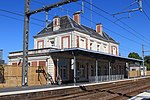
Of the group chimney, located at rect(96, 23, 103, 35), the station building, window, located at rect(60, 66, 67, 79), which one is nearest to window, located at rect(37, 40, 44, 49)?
the station building

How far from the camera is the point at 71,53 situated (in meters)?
29.0

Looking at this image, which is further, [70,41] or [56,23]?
[56,23]

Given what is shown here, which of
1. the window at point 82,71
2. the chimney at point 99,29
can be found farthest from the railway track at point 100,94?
the chimney at point 99,29

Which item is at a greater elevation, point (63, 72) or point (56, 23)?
point (56, 23)

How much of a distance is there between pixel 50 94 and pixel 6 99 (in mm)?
4051

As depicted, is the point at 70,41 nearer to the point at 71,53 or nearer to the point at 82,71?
the point at 82,71

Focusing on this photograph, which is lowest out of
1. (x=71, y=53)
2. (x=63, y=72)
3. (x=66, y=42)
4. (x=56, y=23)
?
(x=63, y=72)

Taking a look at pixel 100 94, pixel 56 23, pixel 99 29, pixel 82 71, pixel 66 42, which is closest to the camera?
pixel 100 94

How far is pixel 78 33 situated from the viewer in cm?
3831

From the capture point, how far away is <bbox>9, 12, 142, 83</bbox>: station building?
2978cm

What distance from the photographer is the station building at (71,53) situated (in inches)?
1172

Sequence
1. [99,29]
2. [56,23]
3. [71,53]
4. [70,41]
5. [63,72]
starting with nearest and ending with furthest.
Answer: [71,53], [63,72], [70,41], [56,23], [99,29]

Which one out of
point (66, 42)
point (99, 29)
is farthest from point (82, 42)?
point (99, 29)

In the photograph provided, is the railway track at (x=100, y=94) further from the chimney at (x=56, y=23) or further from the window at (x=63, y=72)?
the chimney at (x=56, y=23)
